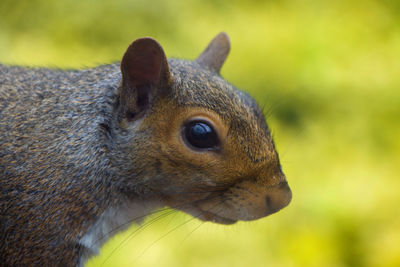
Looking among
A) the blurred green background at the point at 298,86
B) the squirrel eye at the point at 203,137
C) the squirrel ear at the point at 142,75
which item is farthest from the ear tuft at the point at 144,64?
the blurred green background at the point at 298,86

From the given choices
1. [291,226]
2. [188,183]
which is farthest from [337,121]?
[188,183]

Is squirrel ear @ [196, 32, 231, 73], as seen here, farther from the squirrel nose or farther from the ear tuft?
the squirrel nose

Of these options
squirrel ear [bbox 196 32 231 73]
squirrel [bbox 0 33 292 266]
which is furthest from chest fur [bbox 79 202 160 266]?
squirrel ear [bbox 196 32 231 73]

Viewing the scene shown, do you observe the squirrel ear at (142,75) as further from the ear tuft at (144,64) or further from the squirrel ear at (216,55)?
the squirrel ear at (216,55)

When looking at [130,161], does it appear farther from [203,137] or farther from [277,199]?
[277,199]

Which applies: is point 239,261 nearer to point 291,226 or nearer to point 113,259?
point 291,226
